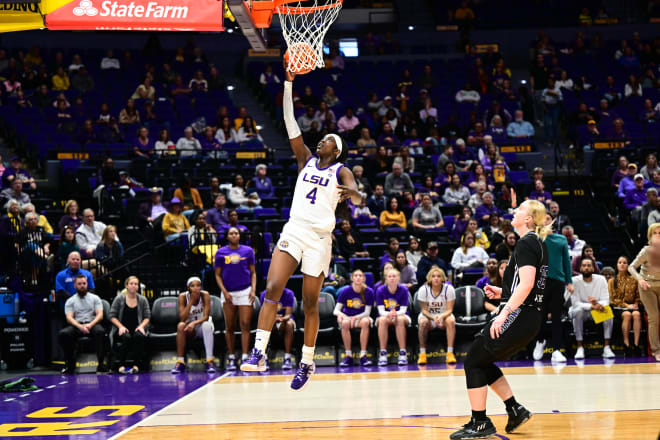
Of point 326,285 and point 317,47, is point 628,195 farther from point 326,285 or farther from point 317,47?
point 317,47

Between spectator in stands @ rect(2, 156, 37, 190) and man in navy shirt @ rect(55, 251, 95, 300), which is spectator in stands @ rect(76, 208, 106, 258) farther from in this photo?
spectator in stands @ rect(2, 156, 37, 190)

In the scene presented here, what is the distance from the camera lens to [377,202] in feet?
51.8

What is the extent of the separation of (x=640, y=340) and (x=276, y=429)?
7993mm

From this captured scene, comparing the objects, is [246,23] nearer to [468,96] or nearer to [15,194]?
[15,194]

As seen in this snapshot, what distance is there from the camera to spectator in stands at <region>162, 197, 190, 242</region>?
14.4m

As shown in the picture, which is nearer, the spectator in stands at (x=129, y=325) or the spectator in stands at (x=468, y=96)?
the spectator in stands at (x=129, y=325)

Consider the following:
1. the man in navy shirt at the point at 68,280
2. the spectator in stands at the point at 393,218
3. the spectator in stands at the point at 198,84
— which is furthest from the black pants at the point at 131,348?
the spectator in stands at the point at 198,84

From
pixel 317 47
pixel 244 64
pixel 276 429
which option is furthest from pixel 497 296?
pixel 244 64

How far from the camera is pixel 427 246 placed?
45.8 ft

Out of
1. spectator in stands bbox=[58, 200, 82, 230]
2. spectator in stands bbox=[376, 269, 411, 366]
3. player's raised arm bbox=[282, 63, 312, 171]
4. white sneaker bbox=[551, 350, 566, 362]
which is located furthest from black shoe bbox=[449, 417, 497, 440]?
spectator in stands bbox=[58, 200, 82, 230]

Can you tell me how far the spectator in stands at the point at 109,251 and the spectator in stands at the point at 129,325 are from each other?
4.05ft

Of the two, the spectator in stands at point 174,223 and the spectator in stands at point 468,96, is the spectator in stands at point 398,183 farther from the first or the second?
the spectator in stands at point 468,96

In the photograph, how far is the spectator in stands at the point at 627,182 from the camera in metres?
16.1

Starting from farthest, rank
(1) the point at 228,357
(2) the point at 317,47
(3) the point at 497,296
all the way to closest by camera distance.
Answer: (1) the point at 228,357 → (2) the point at 317,47 → (3) the point at 497,296
